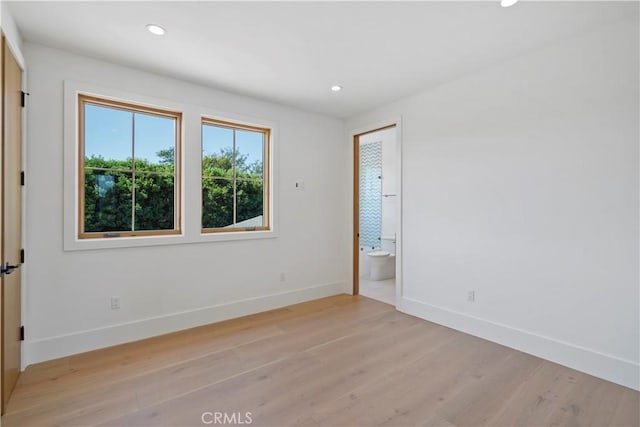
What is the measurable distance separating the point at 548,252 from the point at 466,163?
43.1 inches

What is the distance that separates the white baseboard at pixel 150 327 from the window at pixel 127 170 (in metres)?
0.86

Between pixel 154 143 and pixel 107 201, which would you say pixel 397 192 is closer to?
pixel 154 143

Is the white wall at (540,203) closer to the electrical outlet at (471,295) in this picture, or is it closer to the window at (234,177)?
the electrical outlet at (471,295)

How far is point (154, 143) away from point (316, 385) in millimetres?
2750

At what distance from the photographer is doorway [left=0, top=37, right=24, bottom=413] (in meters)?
1.94

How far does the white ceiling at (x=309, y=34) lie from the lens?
82.8 inches

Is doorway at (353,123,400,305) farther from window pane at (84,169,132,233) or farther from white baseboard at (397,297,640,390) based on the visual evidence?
window pane at (84,169,132,233)

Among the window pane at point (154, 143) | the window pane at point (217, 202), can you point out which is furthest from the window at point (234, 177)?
the window pane at point (154, 143)

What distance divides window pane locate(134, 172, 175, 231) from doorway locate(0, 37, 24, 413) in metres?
0.88

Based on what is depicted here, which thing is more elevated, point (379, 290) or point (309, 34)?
point (309, 34)

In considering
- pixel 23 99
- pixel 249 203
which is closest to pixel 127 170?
pixel 23 99

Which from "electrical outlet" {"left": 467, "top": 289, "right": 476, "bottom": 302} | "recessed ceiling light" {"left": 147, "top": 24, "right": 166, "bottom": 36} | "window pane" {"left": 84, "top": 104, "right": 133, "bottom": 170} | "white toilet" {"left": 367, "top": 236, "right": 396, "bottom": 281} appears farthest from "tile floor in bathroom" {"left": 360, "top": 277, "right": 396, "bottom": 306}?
"recessed ceiling light" {"left": 147, "top": 24, "right": 166, "bottom": 36}

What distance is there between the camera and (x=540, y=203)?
2.66m

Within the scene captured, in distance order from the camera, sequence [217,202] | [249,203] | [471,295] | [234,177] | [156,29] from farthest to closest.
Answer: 1. [249,203]
2. [234,177]
3. [217,202]
4. [471,295]
5. [156,29]
